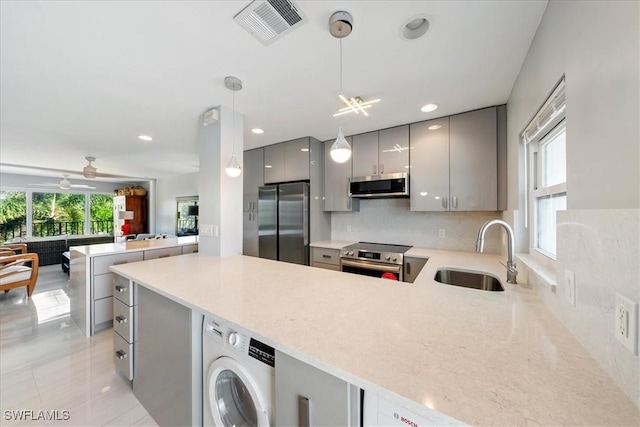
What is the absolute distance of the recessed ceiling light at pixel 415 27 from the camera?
3.92ft

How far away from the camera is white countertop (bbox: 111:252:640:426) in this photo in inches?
21.0

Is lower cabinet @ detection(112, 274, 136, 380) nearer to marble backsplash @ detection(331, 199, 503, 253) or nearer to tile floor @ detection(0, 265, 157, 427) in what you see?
tile floor @ detection(0, 265, 157, 427)

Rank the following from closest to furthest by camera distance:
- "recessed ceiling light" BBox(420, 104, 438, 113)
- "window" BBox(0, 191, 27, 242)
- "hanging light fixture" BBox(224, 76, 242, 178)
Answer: "hanging light fixture" BBox(224, 76, 242, 178) < "recessed ceiling light" BBox(420, 104, 438, 113) < "window" BBox(0, 191, 27, 242)

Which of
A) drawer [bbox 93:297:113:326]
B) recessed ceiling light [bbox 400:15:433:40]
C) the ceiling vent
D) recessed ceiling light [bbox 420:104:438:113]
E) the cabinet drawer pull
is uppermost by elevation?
recessed ceiling light [bbox 420:104:438:113]

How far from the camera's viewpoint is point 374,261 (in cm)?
254

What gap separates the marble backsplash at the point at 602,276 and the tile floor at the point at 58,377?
223 cm

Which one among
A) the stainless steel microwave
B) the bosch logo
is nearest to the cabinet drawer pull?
the bosch logo

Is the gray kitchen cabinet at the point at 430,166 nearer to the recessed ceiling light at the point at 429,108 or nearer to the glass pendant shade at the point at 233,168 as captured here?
the recessed ceiling light at the point at 429,108

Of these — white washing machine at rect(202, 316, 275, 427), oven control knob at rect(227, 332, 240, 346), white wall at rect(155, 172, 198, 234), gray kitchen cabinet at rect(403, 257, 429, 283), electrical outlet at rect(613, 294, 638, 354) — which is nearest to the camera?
electrical outlet at rect(613, 294, 638, 354)

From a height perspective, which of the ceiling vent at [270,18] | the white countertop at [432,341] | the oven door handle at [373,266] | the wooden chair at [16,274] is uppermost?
the ceiling vent at [270,18]

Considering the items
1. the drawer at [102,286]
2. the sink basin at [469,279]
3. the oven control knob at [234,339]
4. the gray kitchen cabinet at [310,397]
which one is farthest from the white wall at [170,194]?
the gray kitchen cabinet at [310,397]

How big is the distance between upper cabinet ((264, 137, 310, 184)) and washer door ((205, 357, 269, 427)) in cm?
236

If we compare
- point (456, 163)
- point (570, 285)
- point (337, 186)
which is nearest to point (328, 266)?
point (337, 186)

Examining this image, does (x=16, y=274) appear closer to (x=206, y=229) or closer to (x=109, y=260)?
(x=109, y=260)
